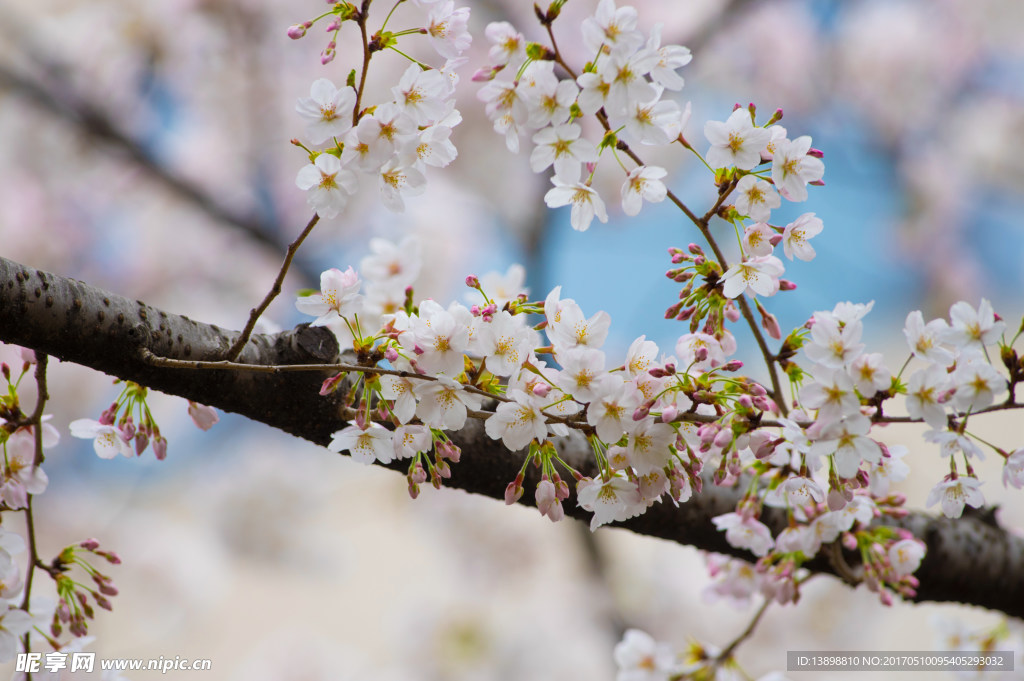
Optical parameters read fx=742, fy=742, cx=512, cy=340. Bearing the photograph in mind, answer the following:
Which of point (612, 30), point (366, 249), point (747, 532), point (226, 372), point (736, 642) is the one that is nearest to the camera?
point (612, 30)

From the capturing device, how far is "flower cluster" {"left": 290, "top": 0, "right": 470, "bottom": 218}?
1.79ft

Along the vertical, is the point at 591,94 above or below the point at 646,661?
above

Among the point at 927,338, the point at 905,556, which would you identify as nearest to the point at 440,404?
the point at 927,338

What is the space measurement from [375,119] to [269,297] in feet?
0.55

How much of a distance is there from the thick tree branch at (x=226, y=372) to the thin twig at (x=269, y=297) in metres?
0.03

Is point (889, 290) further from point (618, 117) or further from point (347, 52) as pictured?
point (618, 117)

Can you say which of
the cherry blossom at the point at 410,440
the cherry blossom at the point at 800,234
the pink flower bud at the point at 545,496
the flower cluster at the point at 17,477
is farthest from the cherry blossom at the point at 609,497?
the flower cluster at the point at 17,477

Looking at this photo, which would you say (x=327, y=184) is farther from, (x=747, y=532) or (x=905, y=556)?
(x=905, y=556)

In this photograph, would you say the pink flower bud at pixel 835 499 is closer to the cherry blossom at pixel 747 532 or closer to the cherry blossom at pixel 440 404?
the cherry blossom at pixel 747 532

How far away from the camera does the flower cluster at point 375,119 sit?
1.79 ft

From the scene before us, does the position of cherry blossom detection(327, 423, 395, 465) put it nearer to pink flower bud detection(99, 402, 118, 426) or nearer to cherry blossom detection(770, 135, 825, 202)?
pink flower bud detection(99, 402, 118, 426)

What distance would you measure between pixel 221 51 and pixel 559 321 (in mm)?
3627

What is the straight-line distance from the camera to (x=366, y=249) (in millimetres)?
3977

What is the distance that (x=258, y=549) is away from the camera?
4277mm
